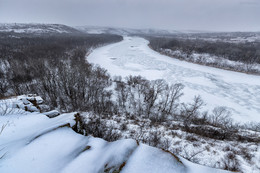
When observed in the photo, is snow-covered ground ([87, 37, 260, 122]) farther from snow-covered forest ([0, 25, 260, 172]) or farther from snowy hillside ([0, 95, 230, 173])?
snowy hillside ([0, 95, 230, 173])

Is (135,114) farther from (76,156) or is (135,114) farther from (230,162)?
(76,156)

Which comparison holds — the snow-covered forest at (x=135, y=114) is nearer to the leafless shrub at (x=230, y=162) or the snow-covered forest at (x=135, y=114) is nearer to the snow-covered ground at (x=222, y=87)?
the leafless shrub at (x=230, y=162)

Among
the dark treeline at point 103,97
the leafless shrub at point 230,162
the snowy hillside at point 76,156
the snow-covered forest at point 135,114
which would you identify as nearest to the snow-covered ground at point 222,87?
the snow-covered forest at point 135,114

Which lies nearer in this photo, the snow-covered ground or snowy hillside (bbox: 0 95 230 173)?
snowy hillside (bbox: 0 95 230 173)

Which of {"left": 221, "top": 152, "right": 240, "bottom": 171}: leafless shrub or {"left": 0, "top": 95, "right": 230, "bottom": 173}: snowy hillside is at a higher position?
{"left": 0, "top": 95, "right": 230, "bottom": 173}: snowy hillside

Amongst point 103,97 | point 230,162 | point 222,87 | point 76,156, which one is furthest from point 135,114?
point 222,87

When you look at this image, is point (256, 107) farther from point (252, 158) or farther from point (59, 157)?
point (59, 157)

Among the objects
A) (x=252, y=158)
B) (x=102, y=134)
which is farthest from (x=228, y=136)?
(x=102, y=134)

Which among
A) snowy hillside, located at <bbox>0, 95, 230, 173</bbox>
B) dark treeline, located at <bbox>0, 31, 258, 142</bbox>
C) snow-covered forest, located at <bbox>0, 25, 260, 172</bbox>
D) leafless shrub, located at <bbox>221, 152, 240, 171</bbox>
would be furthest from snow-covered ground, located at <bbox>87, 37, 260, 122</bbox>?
snowy hillside, located at <bbox>0, 95, 230, 173</bbox>

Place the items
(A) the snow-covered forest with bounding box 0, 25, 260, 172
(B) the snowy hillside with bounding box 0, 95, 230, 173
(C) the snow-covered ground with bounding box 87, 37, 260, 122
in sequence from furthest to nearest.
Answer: (C) the snow-covered ground with bounding box 87, 37, 260, 122, (A) the snow-covered forest with bounding box 0, 25, 260, 172, (B) the snowy hillside with bounding box 0, 95, 230, 173
